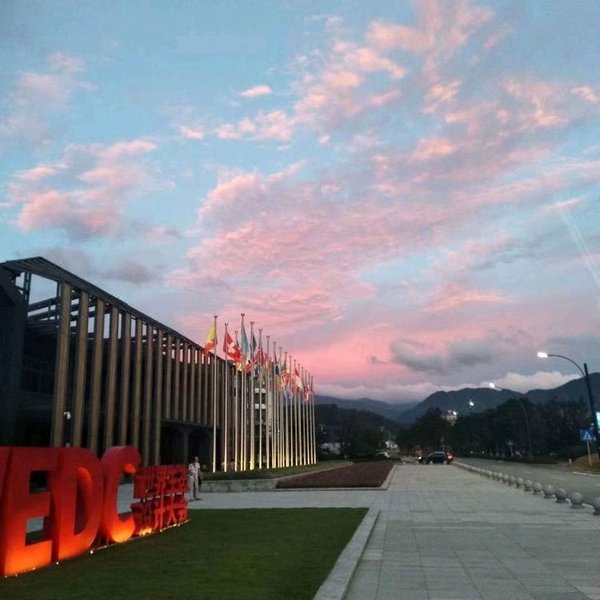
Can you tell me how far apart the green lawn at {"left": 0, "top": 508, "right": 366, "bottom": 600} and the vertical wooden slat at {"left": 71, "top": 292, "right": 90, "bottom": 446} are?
2443 cm

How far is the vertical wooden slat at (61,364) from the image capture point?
3522 centimetres

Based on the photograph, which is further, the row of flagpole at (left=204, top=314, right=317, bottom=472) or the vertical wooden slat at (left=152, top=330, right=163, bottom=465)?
the vertical wooden slat at (left=152, top=330, right=163, bottom=465)

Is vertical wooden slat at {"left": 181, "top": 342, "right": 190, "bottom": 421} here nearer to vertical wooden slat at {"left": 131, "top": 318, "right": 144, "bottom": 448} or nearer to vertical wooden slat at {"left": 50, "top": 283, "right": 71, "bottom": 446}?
vertical wooden slat at {"left": 131, "top": 318, "right": 144, "bottom": 448}

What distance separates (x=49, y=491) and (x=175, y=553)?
2.65m

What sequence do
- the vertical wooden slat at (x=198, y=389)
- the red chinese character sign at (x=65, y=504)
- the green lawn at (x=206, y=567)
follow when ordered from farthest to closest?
1. the vertical wooden slat at (x=198, y=389)
2. the red chinese character sign at (x=65, y=504)
3. the green lawn at (x=206, y=567)

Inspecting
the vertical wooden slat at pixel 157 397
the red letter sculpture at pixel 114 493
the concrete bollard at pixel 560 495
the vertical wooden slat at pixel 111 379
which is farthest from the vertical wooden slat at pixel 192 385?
the red letter sculpture at pixel 114 493

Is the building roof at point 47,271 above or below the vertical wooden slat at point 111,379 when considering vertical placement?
above

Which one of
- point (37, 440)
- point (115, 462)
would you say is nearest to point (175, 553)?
point (115, 462)

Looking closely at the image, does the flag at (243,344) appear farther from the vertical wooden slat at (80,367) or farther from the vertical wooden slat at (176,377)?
the vertical wooden slat at (176,377)

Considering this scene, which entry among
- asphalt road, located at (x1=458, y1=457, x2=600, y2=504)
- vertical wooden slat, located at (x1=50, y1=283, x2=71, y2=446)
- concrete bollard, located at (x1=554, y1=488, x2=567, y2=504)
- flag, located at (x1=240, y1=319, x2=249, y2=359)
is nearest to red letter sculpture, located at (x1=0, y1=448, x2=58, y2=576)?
concrete bollard, located at (x1=554, y1=488, x2=567, y2=504)

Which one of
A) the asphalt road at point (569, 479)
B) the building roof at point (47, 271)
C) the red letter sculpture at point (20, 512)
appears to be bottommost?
the asphalt road at point (569, 479)

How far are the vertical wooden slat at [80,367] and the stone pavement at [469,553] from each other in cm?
1858

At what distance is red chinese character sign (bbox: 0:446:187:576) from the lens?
8.88m

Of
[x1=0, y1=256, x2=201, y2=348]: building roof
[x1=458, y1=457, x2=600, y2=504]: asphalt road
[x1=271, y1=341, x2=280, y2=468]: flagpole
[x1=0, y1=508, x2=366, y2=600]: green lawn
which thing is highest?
[x1=0, y1=256, x2=201, y2=348]: building roof
